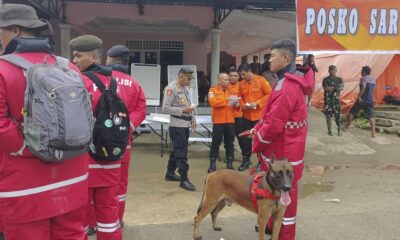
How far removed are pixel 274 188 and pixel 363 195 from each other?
3.15 meters

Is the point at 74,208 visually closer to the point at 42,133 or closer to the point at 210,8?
the point at 42,133

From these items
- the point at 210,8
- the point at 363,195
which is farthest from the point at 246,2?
the point at 363,195

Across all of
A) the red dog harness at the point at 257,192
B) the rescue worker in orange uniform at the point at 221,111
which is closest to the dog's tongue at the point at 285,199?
the red dog harness at the point at 257,192

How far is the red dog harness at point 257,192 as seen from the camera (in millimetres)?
3910

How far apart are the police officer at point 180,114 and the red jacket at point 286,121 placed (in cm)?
245

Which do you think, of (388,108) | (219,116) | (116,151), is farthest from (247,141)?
(388,108)

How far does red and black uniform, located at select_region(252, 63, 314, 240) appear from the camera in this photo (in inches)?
151

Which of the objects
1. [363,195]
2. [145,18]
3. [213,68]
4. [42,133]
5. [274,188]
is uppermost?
[145,18]

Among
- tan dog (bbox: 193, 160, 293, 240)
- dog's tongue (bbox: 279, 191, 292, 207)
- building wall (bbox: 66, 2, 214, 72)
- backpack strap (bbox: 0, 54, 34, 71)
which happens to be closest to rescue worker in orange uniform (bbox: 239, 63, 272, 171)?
A: tan dog (bbox: 193, 160, 293, 240)

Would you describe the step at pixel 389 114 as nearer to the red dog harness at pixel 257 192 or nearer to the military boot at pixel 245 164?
the military boot at pixel 245 164

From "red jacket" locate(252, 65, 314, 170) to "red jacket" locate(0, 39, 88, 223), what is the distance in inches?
76.9

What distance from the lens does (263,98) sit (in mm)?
7715

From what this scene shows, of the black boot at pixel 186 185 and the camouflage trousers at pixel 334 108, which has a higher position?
the camouflage trousers at pixel 334 108

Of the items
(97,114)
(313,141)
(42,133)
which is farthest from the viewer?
(313,141)
